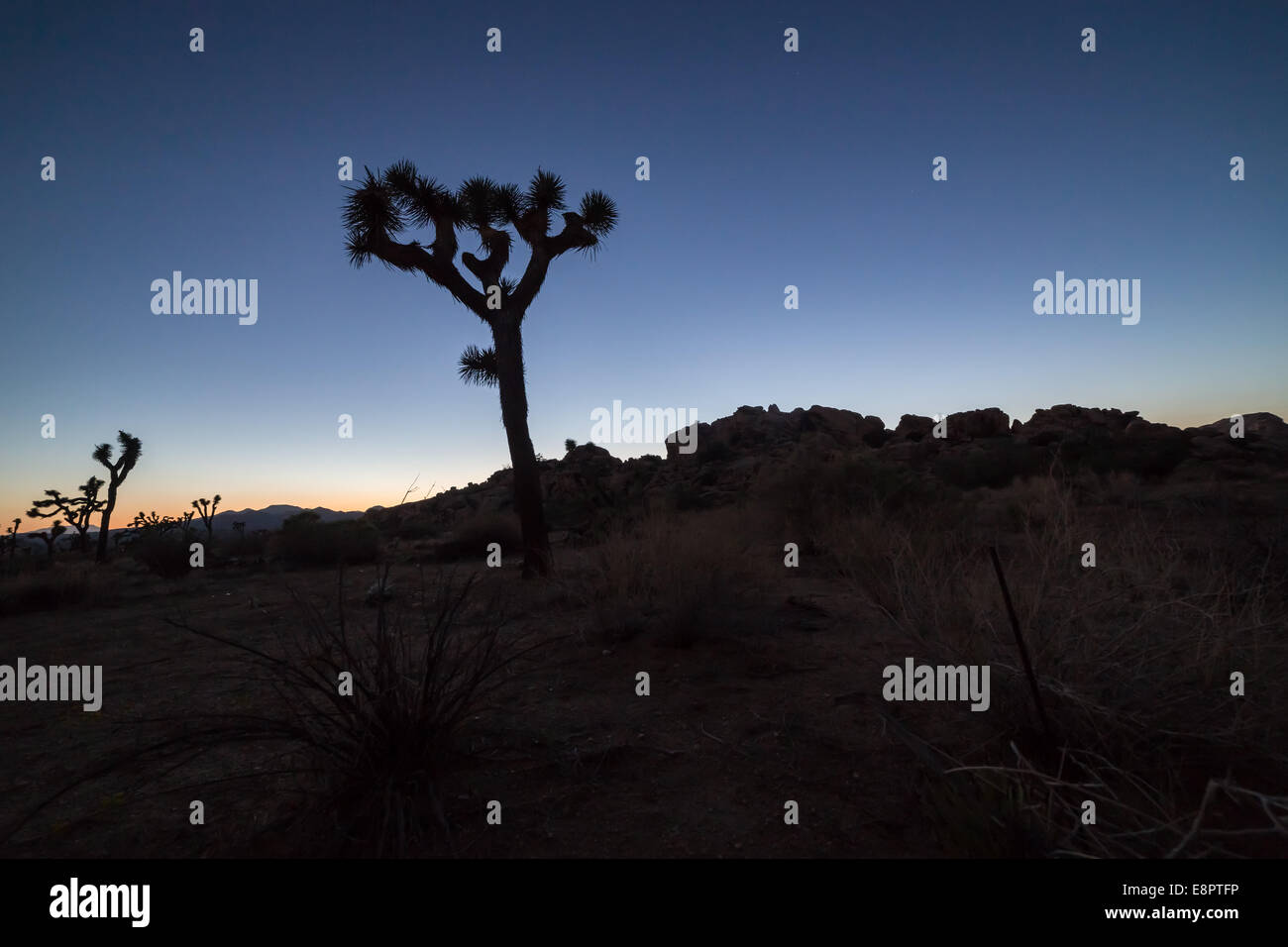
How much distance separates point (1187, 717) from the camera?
288 cm

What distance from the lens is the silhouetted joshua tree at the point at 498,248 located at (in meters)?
9.89

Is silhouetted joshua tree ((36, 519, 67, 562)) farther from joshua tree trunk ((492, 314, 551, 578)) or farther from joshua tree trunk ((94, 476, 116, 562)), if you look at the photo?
joshua tree trunk ((492, 314, 551, 578))

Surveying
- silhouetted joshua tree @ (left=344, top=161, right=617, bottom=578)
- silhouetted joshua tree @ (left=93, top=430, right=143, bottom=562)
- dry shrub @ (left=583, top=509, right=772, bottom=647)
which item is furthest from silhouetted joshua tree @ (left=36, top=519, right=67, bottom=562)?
dry shrub @ (left=583, top=509, right=772, bottom=647)

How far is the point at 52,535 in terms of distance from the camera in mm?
21625

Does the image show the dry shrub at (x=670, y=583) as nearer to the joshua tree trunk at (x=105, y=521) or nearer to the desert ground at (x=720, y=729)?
the desert ground at (x=720, y=729)

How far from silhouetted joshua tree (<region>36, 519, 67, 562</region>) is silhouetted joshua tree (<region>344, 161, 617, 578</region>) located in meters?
16.3

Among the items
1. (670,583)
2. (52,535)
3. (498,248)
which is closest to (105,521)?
(52,535)

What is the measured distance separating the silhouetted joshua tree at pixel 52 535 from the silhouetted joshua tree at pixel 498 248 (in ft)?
53.6

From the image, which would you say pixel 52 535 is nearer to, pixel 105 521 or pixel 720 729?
pixel 105 521
